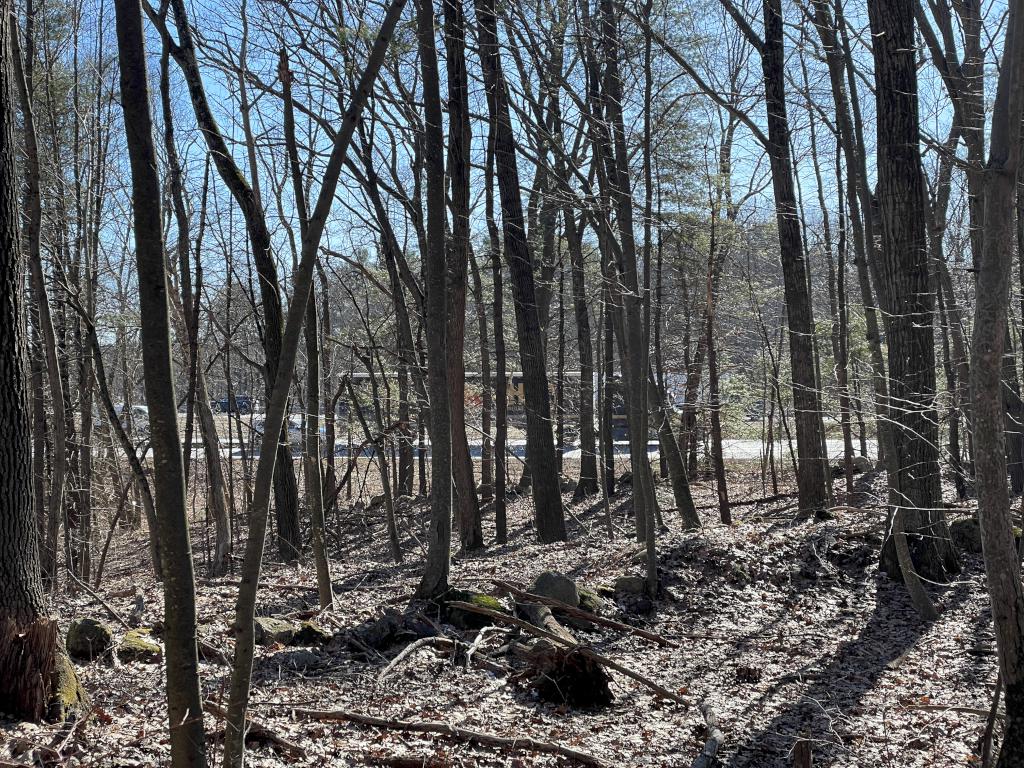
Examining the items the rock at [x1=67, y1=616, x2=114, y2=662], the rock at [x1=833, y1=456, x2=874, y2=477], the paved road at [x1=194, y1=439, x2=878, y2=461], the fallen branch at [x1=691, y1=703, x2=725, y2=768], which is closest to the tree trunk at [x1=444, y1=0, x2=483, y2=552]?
the rock at [x1=67, y1=616, x2=114, y2=662]

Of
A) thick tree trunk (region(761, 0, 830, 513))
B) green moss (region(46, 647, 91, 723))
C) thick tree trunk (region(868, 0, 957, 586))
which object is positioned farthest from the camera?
thick tree trunk (region(761, 0, 830, 513))

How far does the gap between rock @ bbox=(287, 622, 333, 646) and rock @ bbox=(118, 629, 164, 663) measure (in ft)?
3.38

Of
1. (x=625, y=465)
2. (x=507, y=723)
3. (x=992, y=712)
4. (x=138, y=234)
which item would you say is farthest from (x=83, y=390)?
(x=625, y=465)

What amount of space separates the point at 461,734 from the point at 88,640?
3056 millimetres

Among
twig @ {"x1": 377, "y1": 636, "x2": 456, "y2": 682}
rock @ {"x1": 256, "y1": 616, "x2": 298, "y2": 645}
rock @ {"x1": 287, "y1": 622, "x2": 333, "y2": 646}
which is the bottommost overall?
twig @ {"x1": 377, "y1": 636, "x2": 456, "y2": 682}

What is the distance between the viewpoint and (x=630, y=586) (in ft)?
28.5

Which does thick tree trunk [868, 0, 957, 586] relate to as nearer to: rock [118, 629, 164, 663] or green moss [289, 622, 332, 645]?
green moss [289, 622, 332, 645]

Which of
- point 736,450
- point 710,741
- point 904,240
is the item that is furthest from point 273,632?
point 736,450

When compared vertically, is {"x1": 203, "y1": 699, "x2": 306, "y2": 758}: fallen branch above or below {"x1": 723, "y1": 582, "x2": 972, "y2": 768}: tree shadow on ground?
above

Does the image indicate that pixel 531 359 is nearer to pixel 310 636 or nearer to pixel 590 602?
pixel 590 602

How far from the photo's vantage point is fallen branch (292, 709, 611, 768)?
15.6ft

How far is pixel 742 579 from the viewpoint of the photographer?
9.20 meters

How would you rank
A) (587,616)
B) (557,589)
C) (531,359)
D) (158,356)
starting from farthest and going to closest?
(531,359)
(557,589)
(587,616)
(158,356)

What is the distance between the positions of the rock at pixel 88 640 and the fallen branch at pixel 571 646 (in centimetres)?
281
